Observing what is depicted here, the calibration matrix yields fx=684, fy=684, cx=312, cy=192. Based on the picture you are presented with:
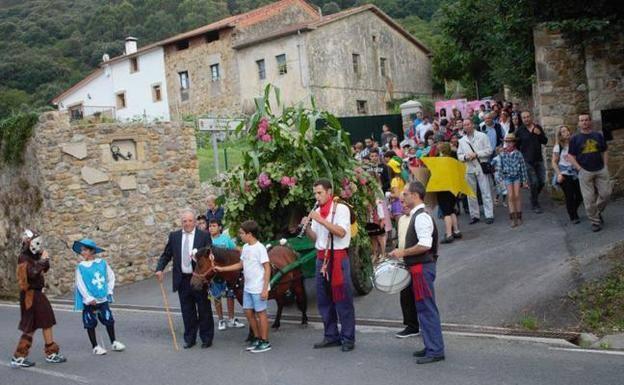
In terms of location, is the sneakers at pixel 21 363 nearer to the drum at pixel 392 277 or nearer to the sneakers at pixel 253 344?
the sneakers at pixel 253 344

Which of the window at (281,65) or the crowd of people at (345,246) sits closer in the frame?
the crowd of people at (345,246)

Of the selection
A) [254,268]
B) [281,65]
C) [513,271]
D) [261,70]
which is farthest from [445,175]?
[261,70]

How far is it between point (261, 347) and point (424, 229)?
8.88ft

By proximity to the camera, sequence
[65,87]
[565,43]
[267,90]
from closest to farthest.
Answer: [267,90] → [565,43] → [65,87]

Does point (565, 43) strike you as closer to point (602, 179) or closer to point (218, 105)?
point (602, 179)

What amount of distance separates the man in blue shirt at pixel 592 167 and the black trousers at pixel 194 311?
6.40m

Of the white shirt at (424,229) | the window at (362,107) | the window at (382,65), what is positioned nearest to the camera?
the white shirt at (424,229)

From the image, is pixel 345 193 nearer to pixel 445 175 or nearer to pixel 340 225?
pixel 340 225

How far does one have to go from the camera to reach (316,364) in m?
7.58

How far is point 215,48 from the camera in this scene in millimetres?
40469

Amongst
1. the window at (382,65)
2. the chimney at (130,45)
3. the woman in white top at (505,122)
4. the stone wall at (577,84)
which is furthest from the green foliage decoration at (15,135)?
the chimney at (130,45)

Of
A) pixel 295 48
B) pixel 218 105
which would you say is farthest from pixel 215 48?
pixel 295 48

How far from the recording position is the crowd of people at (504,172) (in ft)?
36.7

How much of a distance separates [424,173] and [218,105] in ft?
96.5
